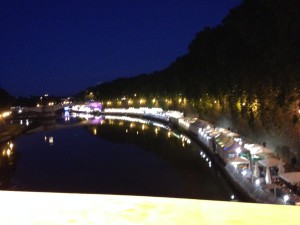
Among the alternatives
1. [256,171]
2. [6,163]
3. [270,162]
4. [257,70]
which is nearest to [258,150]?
[270,162]

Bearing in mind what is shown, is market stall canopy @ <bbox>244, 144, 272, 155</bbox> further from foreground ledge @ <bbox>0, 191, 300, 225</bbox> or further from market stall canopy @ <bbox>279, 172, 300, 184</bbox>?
foreground ledge @ <bbox>0, 191, 300, 225</bbox>

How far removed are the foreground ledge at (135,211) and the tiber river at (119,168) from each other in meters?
16.1

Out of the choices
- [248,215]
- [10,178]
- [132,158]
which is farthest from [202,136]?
[248,215]

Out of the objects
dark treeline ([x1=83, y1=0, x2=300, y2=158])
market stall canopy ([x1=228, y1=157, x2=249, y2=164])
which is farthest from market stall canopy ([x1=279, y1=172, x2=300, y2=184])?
market stall canopy ([x1=228, y1=157, x2=249, y2=164])

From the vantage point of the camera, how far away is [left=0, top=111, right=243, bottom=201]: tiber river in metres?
22.5

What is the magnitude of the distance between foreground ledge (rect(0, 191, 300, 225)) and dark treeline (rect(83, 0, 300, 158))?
580 inches

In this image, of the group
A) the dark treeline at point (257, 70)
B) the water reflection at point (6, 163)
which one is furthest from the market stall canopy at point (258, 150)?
the water reflection at point (6, 163)

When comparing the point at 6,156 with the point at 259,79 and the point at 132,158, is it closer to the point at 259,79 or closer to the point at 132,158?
the point at 132,158

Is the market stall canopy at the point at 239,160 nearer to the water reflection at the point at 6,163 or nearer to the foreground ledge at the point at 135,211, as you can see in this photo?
the water reflection at the point at 6,163

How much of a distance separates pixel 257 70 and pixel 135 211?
21.8 m

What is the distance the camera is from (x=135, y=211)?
7.47 ft

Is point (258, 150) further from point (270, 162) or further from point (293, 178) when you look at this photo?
point (293, 178)

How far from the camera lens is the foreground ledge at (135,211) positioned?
2150mm

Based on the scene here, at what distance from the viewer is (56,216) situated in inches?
89.5
